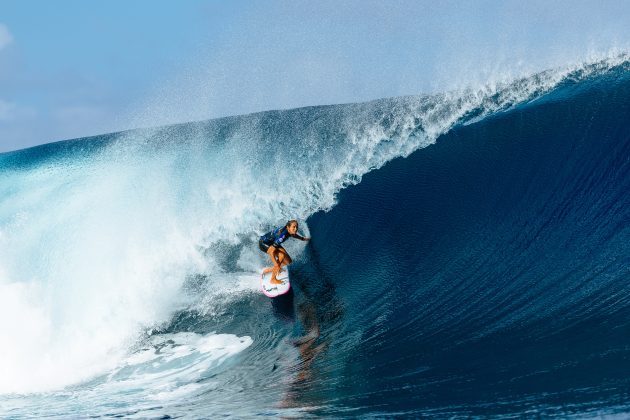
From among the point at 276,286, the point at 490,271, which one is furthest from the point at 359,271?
the point at 490,271

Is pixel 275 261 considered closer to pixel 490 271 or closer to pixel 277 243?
pixel 277 243

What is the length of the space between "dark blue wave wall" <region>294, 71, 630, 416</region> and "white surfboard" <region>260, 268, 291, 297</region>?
33cm

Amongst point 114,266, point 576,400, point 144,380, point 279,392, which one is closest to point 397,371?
point 279,392

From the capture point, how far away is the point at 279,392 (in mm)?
5945

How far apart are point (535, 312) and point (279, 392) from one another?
9.56 ft

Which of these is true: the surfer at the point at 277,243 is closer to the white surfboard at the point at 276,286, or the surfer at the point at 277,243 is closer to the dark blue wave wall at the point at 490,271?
the white surfboard at the point at 276,286

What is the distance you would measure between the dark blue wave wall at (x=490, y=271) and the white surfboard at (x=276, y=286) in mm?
329

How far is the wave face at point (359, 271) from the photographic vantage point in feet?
18.6

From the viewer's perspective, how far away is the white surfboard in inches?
342

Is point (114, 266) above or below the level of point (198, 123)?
below

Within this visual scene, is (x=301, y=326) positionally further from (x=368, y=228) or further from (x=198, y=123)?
(x=198, y=123)

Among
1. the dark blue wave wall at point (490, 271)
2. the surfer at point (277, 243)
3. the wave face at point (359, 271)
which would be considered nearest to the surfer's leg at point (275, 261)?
the surfer at point (277, 243)

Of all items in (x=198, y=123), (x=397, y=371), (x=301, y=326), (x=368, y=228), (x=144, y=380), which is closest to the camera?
(x=397, y=371)

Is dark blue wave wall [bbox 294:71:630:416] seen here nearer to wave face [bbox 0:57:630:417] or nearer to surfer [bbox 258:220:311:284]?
wave face [bbox 0:57:630:417]
